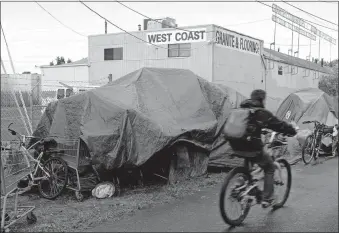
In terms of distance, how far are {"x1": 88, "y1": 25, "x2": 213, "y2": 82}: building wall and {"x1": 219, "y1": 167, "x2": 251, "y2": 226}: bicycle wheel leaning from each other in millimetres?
22323

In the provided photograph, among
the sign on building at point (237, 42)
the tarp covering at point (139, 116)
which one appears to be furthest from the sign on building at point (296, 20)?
the tarp covering at point (139, 116)

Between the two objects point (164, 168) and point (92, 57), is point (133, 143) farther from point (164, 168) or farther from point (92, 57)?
point (92, 57)

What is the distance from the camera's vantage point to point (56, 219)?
5707 mm

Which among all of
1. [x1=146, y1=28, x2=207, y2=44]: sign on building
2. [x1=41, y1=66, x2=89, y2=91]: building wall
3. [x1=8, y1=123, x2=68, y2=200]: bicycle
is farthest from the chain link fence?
[x1=41, y1=66, x2=89, y2=91]: building wall

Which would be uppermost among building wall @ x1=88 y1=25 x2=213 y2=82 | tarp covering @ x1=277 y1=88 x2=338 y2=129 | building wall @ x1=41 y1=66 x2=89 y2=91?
building wall @ x1=88 y1=25 x2=213 y2=82

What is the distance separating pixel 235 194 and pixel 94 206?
8.10 ft

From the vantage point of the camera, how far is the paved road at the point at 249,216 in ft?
17.2

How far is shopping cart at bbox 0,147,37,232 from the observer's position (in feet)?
16.4

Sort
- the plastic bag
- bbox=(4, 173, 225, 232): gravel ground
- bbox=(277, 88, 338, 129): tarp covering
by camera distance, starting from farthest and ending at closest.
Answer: bbox=(277, 88, 338, 129): tarp covering < the plastic bag < bbox=(4, 173, 225, 232): gravel ground

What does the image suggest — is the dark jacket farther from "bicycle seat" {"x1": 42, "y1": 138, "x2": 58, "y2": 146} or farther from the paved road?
"bicycle seat" {"x1": 42, "y1": 138, "x2": 58, "y2": 146}

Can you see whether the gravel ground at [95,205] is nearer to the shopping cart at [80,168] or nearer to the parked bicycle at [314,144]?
the shopping cart at [80,168]

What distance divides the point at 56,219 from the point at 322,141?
335 inches

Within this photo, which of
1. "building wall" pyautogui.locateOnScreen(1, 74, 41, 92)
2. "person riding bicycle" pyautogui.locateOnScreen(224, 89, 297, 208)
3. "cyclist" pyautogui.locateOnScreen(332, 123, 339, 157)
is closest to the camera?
"person riding bicycle" pyautogui.locateOnScreen(224, 89, 297, 208)

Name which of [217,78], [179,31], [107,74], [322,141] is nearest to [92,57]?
[107,74]
